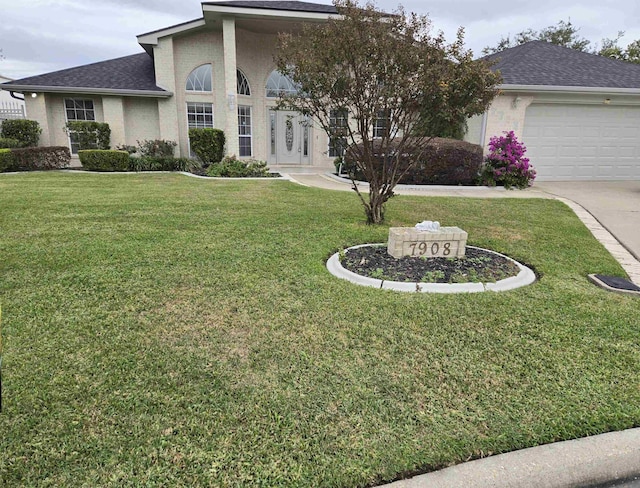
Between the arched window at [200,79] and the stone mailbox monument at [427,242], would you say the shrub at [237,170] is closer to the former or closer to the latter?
the arched window at [200,79]

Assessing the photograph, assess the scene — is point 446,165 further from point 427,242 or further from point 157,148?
point 157,148

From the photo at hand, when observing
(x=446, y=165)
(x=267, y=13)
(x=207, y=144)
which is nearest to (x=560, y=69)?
(x=446, y=165)

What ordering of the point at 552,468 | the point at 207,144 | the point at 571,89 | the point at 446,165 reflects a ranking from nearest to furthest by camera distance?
the point at 552,468, the point at 446,165, the point at 571,89, the point at 207,144

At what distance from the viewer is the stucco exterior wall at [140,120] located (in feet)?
49.4

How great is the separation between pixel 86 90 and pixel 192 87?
3.51m

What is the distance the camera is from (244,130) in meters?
15.9

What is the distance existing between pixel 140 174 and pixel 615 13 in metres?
28.7

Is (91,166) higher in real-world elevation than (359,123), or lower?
lower

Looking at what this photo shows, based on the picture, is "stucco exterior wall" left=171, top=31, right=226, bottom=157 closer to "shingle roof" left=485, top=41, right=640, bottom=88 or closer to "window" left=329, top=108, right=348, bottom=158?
"shingle roof" left=485, top=41, right=640, bottom=88

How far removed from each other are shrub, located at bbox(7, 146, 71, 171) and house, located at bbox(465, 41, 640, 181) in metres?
13.5

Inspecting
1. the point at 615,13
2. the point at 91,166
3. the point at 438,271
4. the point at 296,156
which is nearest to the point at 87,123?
the point at 91,166

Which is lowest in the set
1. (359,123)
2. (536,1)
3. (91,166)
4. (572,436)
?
(572,436)

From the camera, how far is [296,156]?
1681 centimetres

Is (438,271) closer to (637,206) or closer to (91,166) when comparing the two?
(637,206)
